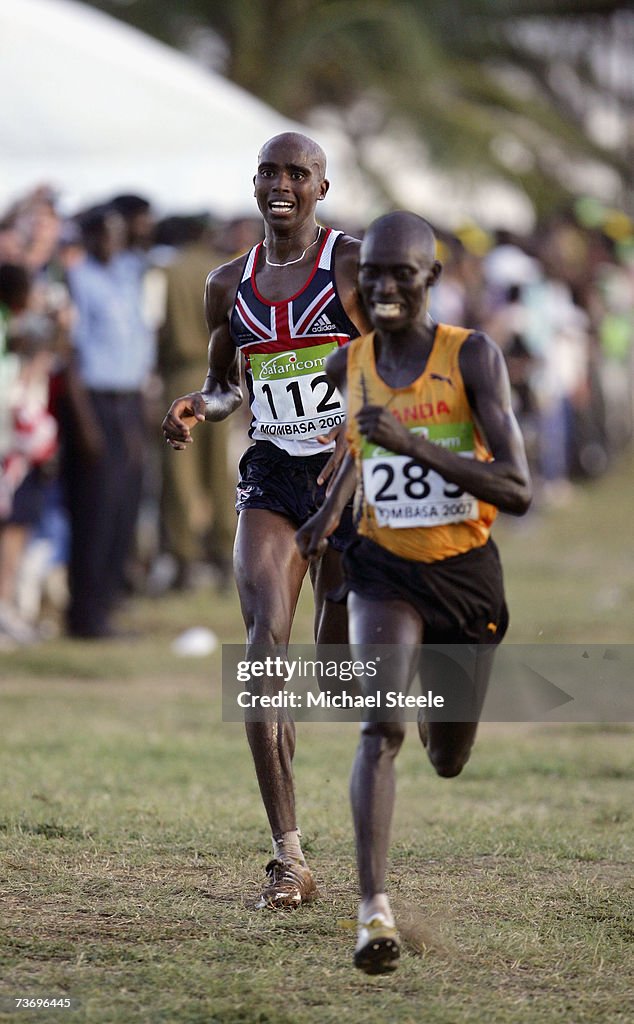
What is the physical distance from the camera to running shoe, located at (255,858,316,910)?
5.78 metres

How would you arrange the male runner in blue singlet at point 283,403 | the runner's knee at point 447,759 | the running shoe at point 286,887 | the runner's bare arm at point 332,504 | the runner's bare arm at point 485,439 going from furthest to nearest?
the male runner in blue singlet at point 283,403 < the running shoe at point 286,887 < the runner's knee at point 447,759 < the runner's bare arm at point 332,504 < the runner's bare arm at point 485,439

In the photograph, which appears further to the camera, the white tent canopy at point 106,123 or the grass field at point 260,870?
the white tent canopy at point 106,123

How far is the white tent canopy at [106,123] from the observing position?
1528cm

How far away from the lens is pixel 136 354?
1206 cm

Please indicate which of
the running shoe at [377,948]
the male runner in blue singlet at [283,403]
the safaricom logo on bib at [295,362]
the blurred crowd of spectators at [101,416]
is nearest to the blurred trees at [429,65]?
the blurred crowd of spectators at [101,416]

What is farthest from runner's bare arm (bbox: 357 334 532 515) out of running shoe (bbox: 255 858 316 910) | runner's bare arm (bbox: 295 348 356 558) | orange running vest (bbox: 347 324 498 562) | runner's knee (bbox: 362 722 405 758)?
running shoe (bbox: 255 858 316 910)

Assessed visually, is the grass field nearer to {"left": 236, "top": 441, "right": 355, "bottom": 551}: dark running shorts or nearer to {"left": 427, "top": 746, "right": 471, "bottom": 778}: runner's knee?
→ {"left": 427, "top": 746, "right": 471, "bottom": 778}: runner's knee

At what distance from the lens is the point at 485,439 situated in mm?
5141

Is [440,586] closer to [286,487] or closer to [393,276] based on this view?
[393,276]

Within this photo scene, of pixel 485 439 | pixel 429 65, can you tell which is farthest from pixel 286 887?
pixel 429 65

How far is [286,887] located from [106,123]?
11.0m

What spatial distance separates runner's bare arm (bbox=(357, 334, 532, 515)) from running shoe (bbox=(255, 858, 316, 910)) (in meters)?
1.51

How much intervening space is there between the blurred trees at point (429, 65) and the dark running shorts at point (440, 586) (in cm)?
2034

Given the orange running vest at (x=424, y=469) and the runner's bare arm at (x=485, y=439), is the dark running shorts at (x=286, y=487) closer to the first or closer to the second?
the orange running vest at (x=424, y=469)
